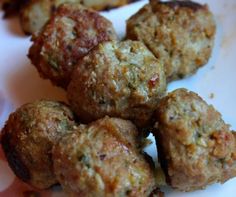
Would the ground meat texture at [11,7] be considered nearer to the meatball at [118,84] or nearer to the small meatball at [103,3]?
the small meatball at [103,3]

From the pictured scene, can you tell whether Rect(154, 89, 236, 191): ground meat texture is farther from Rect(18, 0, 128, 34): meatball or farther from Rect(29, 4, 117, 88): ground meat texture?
Rect(18, 0, 128, 34): meatball

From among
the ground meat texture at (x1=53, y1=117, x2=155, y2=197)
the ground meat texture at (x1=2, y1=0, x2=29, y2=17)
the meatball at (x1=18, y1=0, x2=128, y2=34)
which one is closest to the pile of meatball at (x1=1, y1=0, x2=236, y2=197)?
the ground meat texture at (x1=53, y1=117, x2=155, y2=197)

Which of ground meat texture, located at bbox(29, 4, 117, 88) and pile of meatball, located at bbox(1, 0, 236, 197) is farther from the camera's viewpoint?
ground meat texture, located at bbox(29, 4, 117, 88)

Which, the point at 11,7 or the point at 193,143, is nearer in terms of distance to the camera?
the point at 193,143

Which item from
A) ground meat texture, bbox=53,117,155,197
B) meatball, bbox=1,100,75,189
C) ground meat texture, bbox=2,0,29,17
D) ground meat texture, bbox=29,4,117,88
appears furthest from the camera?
ground meat texture, bbox=2,0,29,17

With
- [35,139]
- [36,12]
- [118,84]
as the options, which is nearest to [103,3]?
[36,12]

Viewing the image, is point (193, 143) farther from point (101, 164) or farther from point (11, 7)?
point (11, 7)
